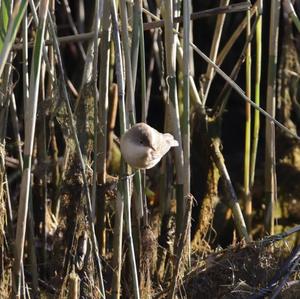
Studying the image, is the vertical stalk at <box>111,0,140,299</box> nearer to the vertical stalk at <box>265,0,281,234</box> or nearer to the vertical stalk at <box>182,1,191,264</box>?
the vertical stalk at <box>182,1,191,264</box>

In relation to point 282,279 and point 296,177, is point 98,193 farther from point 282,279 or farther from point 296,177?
point 296,177

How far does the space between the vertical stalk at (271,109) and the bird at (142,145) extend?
0.50 m

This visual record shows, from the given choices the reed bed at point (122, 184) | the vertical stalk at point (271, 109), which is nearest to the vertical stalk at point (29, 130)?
the reed bed at point (122, 184)

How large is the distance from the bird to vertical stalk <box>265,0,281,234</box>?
50 cm

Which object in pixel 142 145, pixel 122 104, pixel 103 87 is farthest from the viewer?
pixel 103 87

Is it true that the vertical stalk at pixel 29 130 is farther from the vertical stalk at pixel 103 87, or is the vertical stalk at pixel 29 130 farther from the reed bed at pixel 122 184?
the vertical stalk at pixel 103 87

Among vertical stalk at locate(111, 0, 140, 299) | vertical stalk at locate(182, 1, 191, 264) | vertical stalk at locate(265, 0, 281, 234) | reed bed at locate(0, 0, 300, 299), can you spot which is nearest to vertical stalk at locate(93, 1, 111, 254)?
reed bed at locate(0, 0, 300, 299)

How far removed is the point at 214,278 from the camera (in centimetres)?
272

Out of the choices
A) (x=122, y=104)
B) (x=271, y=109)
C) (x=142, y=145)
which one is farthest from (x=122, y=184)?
(x=271, y=109)

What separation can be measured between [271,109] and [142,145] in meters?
0.69

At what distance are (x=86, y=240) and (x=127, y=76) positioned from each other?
0.62 metres

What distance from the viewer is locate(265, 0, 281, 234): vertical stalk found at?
289 centimetres

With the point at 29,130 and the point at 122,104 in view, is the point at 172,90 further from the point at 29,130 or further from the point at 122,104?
the point at 29,130

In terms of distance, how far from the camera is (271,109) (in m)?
2.92
